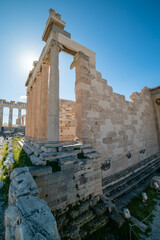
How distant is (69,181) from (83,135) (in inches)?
86.6

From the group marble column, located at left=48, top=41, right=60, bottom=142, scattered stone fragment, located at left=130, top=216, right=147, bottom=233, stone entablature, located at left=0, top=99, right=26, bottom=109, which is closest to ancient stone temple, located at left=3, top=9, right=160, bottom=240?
marble column, located at left=48, top=41, right=60, bottom=142

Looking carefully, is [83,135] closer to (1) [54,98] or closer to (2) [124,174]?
(1) [54,98]

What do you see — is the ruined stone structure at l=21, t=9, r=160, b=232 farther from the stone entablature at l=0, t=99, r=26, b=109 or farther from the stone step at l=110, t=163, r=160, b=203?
the stone entablature at l=0, t=99, r=26, b=109

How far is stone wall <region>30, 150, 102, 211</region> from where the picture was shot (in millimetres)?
3234

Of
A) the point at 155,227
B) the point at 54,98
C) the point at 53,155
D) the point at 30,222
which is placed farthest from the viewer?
the point at 54,98

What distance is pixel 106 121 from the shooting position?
21.8 ft

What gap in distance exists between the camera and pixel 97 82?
650cm

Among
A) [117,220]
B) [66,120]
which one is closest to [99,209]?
[117,220]

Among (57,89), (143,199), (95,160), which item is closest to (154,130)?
(143,199)

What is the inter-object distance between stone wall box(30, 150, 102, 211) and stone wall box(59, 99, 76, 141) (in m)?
5.06

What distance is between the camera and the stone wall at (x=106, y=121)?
18.6 feet

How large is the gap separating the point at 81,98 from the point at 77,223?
16.3 ft

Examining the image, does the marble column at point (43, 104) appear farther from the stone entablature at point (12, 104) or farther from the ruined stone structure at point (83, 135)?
the stone entablature at point (12, 104)

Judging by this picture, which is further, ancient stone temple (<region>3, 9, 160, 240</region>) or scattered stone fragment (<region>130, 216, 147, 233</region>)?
scattered stone fragment (<region>130, 216, 147, 233</region>)
